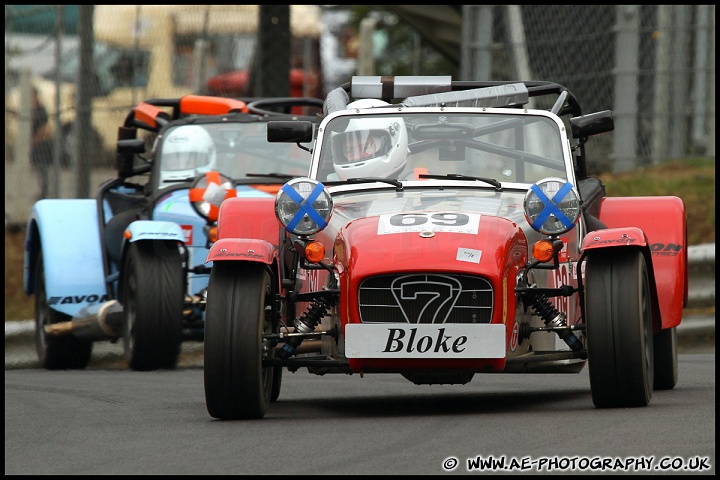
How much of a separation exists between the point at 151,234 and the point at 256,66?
7142 millimetres

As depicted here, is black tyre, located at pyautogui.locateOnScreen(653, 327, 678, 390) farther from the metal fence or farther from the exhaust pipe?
the metal fence

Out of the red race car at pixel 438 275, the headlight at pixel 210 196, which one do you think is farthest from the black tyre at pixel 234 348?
the headlight at pixel 210 196

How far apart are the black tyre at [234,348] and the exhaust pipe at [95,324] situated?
435cm

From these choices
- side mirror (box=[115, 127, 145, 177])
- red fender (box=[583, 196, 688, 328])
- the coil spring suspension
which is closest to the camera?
the coil spring suspension

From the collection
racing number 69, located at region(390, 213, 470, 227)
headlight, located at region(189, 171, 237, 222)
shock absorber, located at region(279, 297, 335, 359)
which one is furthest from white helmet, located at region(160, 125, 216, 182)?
racing number 69, located at region(390, 213, 470, 227)

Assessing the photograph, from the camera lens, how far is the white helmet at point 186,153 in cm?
1279

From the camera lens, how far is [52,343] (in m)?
13.0

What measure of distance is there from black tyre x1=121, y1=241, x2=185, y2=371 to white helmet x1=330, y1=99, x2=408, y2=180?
249 centimetres

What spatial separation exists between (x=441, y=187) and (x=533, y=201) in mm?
869

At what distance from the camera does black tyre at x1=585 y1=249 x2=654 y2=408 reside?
7.41 metres

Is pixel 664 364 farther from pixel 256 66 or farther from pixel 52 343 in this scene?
pixel 256 66

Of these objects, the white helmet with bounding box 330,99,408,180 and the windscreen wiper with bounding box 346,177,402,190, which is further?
the white helmet with bounding box 330,99,408,180

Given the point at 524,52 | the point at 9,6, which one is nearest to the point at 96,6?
the point at 9,6

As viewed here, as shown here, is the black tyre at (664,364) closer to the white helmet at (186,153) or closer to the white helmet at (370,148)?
the white helmet at (370,148)
